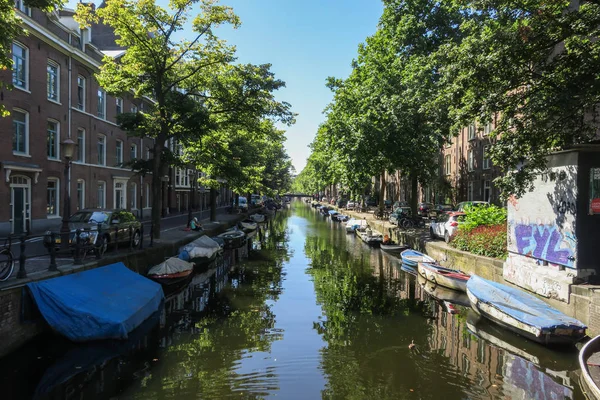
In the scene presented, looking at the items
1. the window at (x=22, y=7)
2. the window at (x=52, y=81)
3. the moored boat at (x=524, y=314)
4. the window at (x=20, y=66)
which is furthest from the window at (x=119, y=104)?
the moored boat at (x=524, y=314)

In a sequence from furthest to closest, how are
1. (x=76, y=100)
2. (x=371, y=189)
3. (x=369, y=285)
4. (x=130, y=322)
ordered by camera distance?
(x=371, y=189) → (x=76, y=100) → (x=369, y=285) → (x=130, y=322)

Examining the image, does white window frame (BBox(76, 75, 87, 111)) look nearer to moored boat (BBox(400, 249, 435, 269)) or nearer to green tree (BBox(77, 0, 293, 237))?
green tree (BBox(77, 0, 293, 237))

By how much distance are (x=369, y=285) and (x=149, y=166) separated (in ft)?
38.5

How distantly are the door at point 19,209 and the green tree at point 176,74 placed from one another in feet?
21.8

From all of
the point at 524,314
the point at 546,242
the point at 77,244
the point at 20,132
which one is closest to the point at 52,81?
the point at 20,132

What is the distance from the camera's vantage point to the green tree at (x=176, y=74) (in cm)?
1780

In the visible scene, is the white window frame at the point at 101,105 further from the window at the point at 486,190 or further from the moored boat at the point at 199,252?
the window at the point at 486,190

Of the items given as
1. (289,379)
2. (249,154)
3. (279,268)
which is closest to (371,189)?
(249,154)

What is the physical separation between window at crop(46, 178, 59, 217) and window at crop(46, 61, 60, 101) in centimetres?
465

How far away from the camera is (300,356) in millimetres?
9102

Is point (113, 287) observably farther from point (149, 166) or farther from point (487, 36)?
point (487, 36)

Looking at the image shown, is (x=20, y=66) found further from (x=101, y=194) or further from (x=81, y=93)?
(x=101, y=194)

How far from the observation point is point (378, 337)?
1032 centimetres

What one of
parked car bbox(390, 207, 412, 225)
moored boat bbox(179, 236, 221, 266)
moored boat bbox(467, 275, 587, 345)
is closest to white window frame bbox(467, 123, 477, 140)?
parked car bbox(390, 207, 412, 225)
